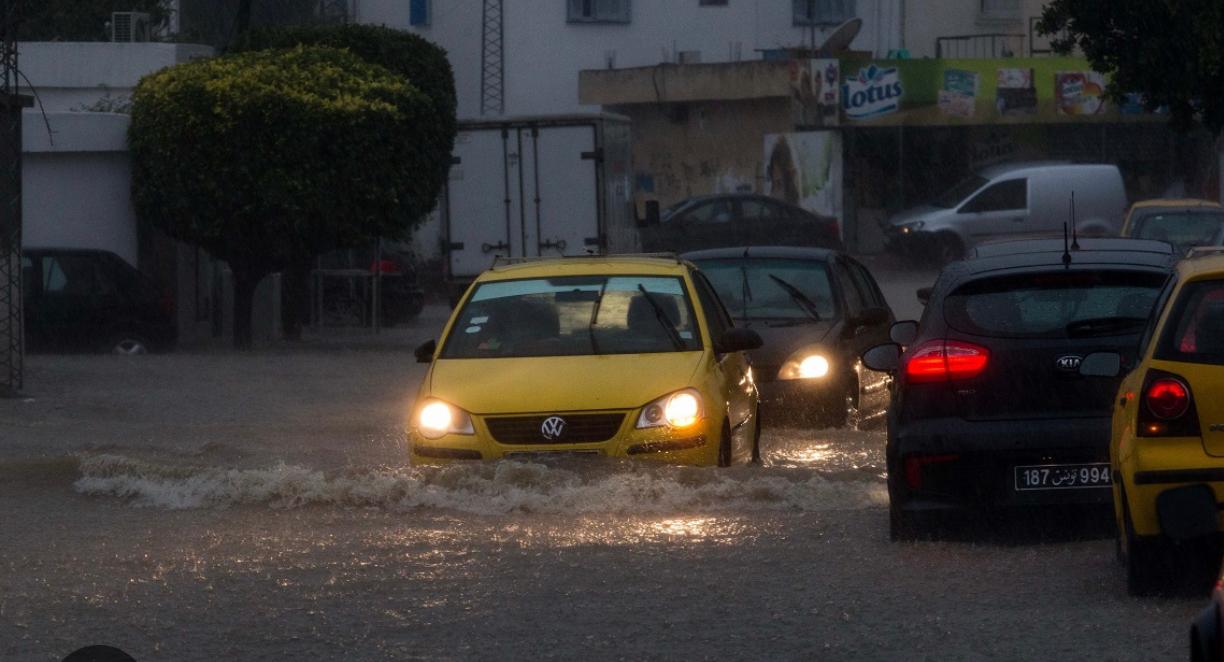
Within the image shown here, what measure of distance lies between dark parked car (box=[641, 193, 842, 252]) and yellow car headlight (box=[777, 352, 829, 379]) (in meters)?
20.2

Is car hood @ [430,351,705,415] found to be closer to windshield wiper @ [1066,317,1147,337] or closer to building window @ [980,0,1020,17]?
windshield wiper @ [1066,317,1147,337]

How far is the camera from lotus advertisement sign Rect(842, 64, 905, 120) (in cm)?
3812

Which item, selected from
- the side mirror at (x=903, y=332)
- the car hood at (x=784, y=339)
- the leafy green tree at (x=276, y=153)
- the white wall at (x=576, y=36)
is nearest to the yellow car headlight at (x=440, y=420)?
the side mirror at (x=903, y=332)

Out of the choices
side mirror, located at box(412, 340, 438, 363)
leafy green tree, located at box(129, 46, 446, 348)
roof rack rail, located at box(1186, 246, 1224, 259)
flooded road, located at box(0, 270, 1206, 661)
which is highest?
leafy green tree, located at box(129, 46, 446, 348)

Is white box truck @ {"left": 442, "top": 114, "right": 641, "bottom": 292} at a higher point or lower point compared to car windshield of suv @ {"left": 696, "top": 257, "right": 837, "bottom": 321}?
higher

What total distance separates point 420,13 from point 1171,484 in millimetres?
37019

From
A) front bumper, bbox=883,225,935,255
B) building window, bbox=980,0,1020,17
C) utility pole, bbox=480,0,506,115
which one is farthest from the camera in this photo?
building window, bbox=980,0,1020,17

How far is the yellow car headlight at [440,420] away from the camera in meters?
10.3

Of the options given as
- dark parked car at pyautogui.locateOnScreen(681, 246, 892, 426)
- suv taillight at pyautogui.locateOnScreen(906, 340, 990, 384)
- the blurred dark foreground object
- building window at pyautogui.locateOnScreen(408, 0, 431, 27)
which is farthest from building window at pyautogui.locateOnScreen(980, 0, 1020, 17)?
the blurred dark foreground object

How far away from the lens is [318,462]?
14.0 metres

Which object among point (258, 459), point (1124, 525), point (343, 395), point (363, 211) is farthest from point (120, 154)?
point (1124, 525)

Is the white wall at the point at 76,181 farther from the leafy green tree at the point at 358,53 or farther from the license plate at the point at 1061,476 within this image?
the license plate at the point at 1061,476

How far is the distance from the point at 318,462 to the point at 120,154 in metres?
11.4

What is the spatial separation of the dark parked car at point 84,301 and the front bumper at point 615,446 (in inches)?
511
